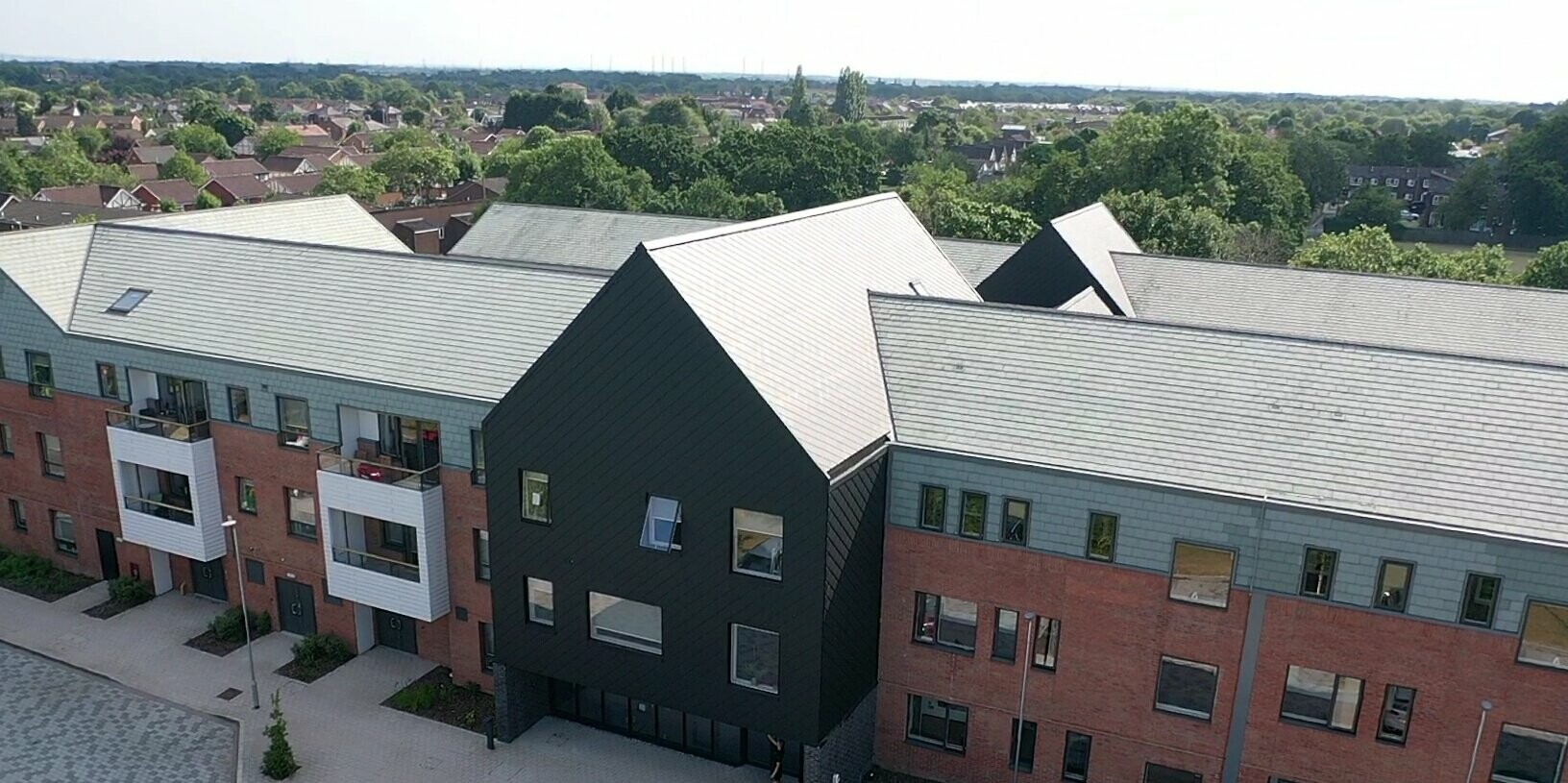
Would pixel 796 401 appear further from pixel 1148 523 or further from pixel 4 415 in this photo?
pixel 4 415

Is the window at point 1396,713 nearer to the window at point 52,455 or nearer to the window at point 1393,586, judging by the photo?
the window at point 1393,586

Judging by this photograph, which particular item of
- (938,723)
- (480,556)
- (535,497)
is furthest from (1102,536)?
(480,556)

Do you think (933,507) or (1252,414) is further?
(933,507)

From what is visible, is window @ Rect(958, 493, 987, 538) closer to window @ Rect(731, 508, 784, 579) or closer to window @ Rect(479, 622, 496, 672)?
window @ Rect(731, 508, 784, 579)

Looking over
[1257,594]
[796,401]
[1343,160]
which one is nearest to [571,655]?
[796,401]

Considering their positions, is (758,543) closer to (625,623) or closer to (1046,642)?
(625,623)

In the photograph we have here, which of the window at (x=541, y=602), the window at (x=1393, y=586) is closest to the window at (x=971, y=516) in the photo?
the window at (x=1393, y=586)
